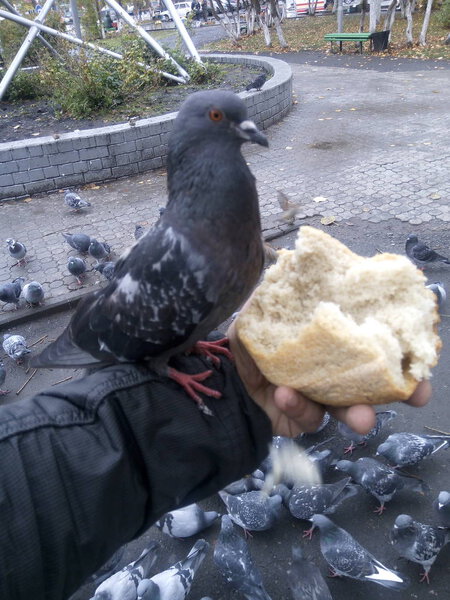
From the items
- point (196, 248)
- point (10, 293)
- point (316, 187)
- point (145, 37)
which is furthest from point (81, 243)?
point (145, 37)

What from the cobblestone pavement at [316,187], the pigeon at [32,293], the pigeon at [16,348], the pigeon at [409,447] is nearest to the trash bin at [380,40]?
the cobblestone pavement at [316,187]

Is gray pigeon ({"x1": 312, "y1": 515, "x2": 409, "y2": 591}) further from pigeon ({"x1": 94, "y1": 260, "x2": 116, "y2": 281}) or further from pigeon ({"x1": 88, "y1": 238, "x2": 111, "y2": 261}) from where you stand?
pigeon ({"x1": 88, "y1": 238, "x2": 111, "y2": 261})

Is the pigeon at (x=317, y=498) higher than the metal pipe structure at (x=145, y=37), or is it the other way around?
the metal pipe structure at (x=145, y=37)

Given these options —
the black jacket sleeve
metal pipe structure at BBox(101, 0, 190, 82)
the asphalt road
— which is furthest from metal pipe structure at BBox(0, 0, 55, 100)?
the black jacket sleeve

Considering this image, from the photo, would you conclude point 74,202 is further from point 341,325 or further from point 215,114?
point 341,325

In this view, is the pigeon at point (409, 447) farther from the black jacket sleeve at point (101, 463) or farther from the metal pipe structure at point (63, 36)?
the metal pipe structure at point (63, 36)

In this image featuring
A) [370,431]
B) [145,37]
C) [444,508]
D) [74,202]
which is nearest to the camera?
[444,508]
